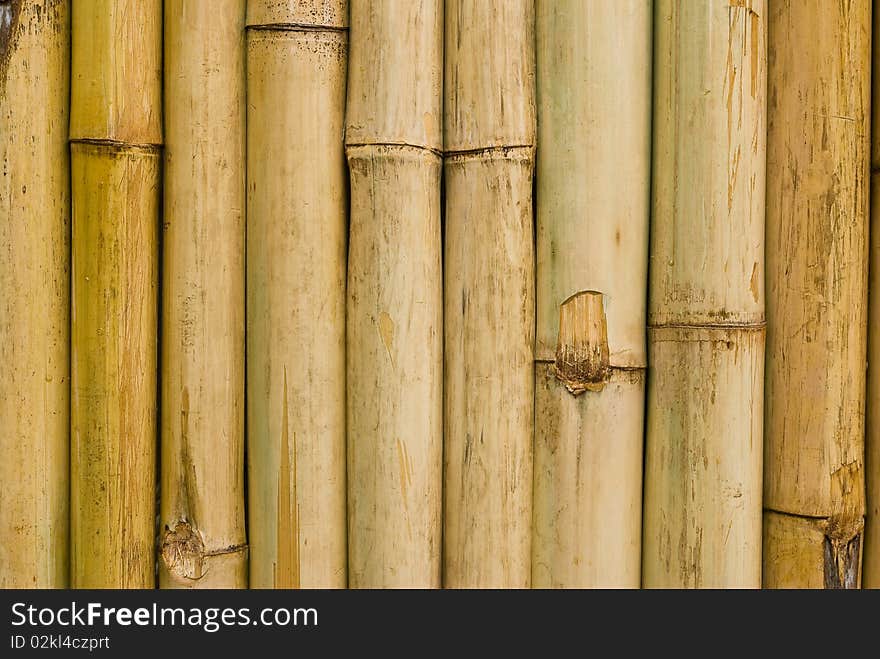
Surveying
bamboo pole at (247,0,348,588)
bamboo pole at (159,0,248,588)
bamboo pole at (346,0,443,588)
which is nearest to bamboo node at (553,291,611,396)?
bamboo pole at (346,0,443,588)

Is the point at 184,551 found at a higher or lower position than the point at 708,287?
lower

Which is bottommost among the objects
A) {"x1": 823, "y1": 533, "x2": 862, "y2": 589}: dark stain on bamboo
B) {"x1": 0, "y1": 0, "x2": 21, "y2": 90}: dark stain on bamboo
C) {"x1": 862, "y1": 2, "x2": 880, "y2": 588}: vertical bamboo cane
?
{"x1": 823, "y1": 533, "x2": 862, "y2": 589}: dark stain on bamboo

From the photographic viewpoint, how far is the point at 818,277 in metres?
0.90

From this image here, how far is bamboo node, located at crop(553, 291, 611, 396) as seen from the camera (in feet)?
2.96

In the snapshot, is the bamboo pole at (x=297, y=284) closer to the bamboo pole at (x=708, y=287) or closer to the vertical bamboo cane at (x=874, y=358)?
the bamboo pole at (x=708, y=287)

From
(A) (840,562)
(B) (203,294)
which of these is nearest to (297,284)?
(B) (203,294)

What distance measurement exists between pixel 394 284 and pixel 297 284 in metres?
0.11

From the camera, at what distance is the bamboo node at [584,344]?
0.90 metres

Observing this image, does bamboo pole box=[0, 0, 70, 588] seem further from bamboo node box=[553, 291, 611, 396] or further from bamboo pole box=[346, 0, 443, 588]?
bamboo node box=[553, 291, 611, 396]

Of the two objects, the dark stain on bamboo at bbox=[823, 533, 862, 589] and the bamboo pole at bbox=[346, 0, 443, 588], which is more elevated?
the bamboo pole at bbox=[346, 0, 443, 588]

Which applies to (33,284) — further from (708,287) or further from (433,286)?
(708,287)

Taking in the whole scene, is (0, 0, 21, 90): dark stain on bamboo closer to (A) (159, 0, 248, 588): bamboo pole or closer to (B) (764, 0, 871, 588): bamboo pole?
(A) (159, 0, 248, 588): bamboo pole
